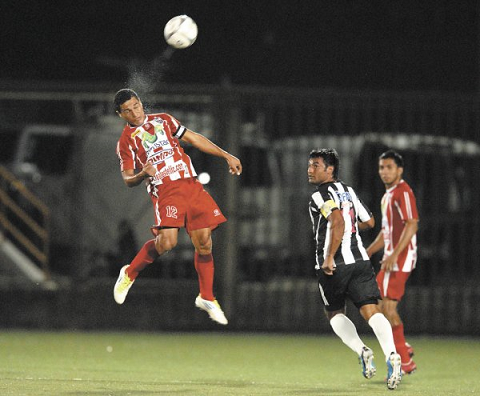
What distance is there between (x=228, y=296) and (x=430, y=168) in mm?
3084

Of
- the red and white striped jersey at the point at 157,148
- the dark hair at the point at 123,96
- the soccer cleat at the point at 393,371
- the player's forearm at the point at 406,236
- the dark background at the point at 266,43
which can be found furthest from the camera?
the dark background at the point at 266,43

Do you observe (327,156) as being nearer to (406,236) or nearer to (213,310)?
(406,236)

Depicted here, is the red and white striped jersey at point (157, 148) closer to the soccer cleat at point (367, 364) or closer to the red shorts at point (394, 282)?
the red shorts at point (394, 282)

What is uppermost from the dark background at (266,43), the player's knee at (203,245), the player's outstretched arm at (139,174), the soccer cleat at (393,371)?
the dark background at (266,43)

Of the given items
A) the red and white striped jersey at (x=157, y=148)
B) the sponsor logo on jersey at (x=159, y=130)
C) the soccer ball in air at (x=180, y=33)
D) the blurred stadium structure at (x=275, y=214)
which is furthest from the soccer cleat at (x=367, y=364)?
the blurred stadium structure at (x=275, y=214)

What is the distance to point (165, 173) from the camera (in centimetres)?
1023

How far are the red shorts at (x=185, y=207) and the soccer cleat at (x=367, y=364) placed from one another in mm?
1846

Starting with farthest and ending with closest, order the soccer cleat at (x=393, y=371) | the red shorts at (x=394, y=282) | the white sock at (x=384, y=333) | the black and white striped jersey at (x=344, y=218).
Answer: the red shorts at (x=394, y=282) → the black and white striped jersey at (x=344, y=218) → the white sock at (x=384, y=333) → the soccer cleat at (x=393, y=371)

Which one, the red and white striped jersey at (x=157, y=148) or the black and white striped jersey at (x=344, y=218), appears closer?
the black and white striped jersey at (x=344, y=218)

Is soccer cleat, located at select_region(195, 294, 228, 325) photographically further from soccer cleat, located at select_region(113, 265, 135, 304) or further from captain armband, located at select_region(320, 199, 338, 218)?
captain armband, located at select_region(320, 199, 338, 218)

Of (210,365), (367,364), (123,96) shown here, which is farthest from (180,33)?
(210,365)

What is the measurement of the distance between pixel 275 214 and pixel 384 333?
6139 mm

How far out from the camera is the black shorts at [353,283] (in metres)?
9.70

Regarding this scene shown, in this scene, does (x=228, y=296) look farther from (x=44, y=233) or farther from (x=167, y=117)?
(x=167, y=117)
